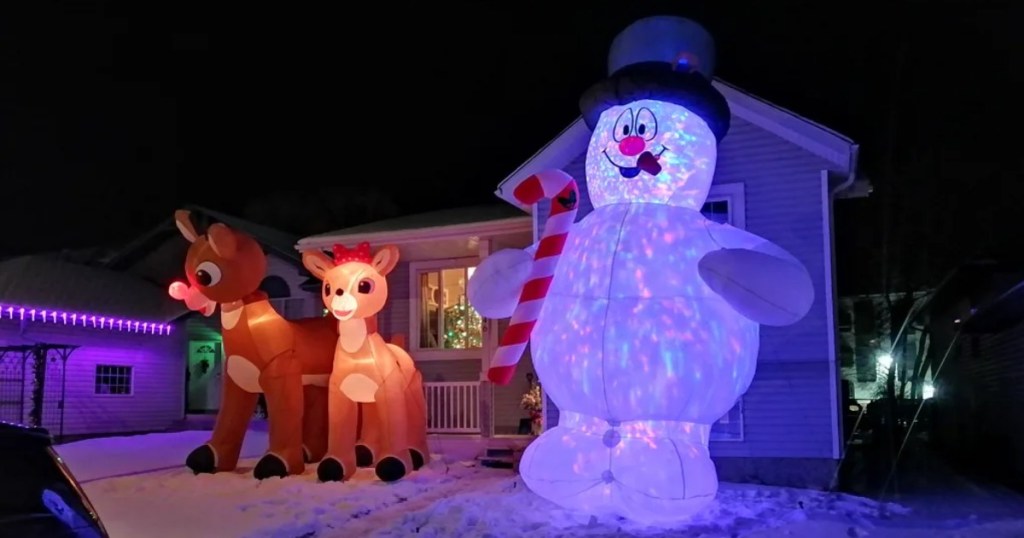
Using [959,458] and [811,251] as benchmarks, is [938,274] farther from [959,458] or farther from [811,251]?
[811,251]

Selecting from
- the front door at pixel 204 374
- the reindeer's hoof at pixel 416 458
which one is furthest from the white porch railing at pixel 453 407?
the front door at pixel 204 374

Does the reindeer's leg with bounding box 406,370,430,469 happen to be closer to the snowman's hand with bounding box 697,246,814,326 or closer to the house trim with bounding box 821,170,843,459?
the house trim with bounding box 821,170,843,459

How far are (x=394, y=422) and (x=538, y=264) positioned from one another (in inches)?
157

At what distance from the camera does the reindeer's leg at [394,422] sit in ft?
33.7

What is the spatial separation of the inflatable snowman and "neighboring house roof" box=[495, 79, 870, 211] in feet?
9.34

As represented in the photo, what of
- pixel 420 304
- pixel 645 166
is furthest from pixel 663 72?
pixel 420 304

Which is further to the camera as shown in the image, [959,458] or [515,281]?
[959,458]

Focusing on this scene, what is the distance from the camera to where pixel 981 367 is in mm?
15570

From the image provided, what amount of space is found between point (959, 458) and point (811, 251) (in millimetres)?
8285

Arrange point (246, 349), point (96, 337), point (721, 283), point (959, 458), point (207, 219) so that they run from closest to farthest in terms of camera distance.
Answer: point (721, 283) < point (246, 349) < point (959, 458) < point (96, 337) < point (207, 219)

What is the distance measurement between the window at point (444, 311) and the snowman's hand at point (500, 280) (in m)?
6.29

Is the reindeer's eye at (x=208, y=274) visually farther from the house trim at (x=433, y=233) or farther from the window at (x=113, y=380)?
the window at (x=113, y=380)

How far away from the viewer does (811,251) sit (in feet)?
33.0

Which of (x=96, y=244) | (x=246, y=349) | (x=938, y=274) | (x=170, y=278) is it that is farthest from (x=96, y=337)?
(x=938, y=274)
